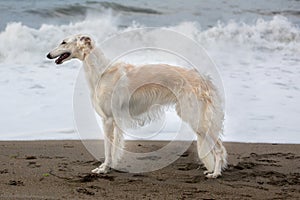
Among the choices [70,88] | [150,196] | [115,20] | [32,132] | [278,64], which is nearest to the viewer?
[150,196]

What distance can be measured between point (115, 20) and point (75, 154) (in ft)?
23.5

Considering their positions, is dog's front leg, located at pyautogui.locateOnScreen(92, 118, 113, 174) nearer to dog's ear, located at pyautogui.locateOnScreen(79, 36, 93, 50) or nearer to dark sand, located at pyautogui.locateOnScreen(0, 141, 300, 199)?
dark sand, located at pyautogui.locateOnScreen(0, 141, 300, 199)

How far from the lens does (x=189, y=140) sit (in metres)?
6.26

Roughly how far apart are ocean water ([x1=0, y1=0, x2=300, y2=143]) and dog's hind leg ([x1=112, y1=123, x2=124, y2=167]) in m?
1.50

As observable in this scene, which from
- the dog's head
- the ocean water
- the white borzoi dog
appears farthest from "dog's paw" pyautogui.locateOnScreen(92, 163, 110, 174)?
the ocean water

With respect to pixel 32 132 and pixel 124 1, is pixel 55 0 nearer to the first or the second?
pixel 124 1

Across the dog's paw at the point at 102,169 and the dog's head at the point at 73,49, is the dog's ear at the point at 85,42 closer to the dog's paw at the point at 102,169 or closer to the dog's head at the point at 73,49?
the dog's head at the point at 73,49

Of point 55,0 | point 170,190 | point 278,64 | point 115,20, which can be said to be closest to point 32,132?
point 170,190

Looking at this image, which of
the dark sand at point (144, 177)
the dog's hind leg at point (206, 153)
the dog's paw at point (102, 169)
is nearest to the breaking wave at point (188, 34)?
the dark sand at point (144, 177)

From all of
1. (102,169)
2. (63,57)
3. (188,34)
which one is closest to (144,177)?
(102,169)

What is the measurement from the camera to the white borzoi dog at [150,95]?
5395mm

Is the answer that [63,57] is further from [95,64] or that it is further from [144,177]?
[144,177]

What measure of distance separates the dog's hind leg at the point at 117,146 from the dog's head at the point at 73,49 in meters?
0.76

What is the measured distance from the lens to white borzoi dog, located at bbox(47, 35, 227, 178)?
539 cm
